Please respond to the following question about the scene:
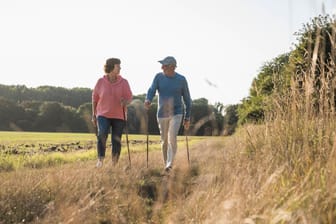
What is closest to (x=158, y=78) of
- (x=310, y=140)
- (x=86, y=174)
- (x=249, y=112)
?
(x=86, y=174)

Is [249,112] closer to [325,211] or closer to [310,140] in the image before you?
[310,140]

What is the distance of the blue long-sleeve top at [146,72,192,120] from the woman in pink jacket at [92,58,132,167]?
602mm

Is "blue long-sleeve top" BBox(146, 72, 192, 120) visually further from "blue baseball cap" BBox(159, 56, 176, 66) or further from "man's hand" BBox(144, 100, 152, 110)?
"blue baseball cap" BBox(159, 56, 176, 66)

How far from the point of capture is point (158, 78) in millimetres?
9906

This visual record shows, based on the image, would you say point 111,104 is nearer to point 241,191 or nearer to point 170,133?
point 170,133

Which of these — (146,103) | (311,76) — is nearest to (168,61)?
(146,103)

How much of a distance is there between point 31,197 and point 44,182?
61 centimetres

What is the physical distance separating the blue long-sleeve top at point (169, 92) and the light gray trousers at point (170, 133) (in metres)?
0.11

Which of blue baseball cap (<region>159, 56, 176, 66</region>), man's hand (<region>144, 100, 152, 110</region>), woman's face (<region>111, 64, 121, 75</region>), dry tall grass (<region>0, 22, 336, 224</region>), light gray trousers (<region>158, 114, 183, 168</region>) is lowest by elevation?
dry tall grass (<region>0, 22, 336, 224</region>)

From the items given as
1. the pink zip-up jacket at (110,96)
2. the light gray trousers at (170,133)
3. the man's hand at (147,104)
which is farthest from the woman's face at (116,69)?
the light gray trousers at (170,133)

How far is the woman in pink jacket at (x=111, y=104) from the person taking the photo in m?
10.1

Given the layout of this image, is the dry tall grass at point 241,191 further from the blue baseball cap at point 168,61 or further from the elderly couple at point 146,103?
the blue baseball cap at point 168,61

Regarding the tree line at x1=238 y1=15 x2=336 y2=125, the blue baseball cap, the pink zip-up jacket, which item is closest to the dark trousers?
the pink zip-up jacket

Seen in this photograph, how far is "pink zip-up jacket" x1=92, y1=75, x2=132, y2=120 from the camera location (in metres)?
10.1
